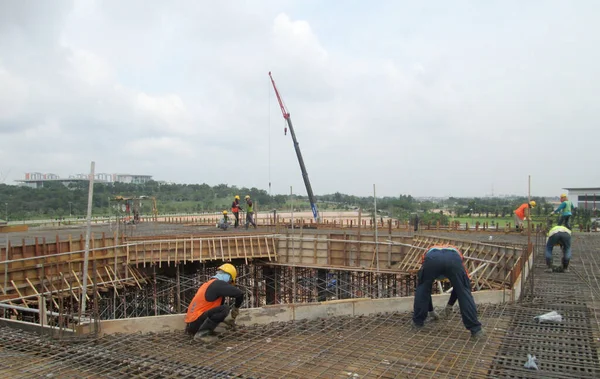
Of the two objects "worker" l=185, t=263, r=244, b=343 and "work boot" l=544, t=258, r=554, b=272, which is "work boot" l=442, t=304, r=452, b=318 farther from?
"work boot" l=544, t=258, r=554, b=272

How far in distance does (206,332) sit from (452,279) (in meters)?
3.26

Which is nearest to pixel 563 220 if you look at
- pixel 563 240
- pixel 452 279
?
pixel 563 240

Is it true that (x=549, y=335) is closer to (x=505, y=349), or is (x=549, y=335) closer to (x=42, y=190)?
(x=505, y=349)

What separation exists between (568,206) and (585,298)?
15.6ft

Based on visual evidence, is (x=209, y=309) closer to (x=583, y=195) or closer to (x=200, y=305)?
(x=200, y=305)

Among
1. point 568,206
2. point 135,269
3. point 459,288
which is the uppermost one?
point 568,206

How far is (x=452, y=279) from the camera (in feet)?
17.8

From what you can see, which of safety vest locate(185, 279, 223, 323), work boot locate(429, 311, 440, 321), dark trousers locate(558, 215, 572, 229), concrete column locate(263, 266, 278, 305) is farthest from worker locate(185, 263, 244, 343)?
concrete column locate(263, 266, 278, 305)

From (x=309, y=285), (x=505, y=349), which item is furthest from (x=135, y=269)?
(x=505, y=349)

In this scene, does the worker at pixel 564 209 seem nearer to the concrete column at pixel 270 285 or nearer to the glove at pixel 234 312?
the glove at pixel 234 312

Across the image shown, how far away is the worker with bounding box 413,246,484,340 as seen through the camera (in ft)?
17.6

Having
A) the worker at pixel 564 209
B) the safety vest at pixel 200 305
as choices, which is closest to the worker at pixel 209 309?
the safety vest at pixel 200 305

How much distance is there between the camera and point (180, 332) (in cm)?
602

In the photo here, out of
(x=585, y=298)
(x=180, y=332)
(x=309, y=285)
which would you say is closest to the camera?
(x=180, y=332)
